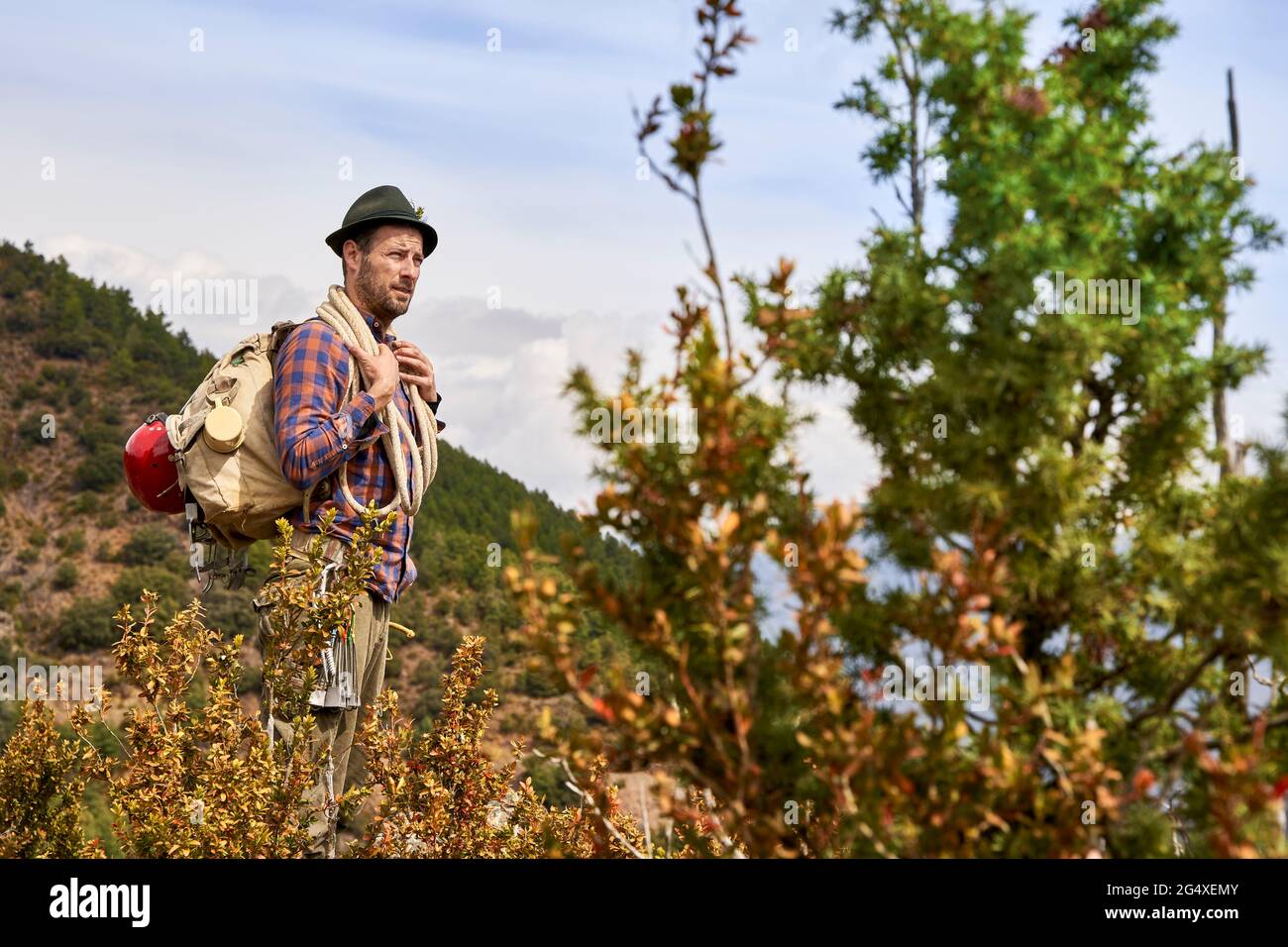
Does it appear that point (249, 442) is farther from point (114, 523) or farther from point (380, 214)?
point (114, 523)

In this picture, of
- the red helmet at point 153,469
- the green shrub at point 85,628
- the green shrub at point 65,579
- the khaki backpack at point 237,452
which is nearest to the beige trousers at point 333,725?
the khaki backpack at point 237,452

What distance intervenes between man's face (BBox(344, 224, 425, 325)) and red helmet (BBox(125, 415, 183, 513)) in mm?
1058

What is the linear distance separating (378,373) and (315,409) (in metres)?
0.33

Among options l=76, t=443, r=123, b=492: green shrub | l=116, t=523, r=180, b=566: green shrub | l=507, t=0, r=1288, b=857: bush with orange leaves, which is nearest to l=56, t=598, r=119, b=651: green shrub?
l=116, t=523, r=180, b=566: green shrub

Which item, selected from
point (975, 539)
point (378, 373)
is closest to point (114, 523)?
point (378, 373)

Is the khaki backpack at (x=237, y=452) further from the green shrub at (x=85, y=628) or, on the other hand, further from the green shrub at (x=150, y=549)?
the green shrub at (x=150, y=549)

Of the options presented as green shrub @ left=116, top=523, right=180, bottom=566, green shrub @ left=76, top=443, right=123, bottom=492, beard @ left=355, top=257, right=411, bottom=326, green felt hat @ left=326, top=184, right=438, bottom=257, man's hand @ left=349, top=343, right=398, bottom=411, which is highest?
green shrub @ left=76, top=443, right=123, bottom=492

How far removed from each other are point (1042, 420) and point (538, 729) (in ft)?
4.76

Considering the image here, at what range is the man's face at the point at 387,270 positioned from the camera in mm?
5508

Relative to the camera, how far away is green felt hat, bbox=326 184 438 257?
5441 mm

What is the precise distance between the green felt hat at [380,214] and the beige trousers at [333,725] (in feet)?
4.81

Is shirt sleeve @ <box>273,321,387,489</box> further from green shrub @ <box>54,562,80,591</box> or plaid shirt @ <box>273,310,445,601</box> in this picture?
green shrub @ <box>54,562,80,591</box>
